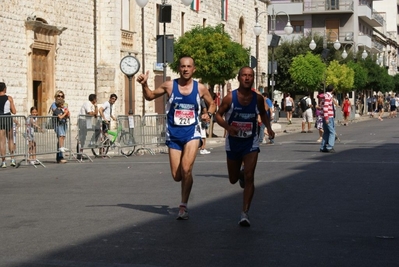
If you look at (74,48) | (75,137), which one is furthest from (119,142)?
(74,48)

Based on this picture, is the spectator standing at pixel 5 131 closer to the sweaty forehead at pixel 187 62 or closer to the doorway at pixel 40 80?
the sweaty forehead at pixel 187 62

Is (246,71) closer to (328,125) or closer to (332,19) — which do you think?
(328,125)

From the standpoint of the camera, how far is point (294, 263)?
7.70 m

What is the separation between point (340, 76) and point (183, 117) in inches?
2249

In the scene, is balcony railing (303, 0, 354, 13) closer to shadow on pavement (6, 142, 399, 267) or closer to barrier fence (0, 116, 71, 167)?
barrier fence (0, 116, 71, 167)

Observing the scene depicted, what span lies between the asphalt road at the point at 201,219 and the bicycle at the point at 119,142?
17.6 ft

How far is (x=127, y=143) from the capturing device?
2511 cm

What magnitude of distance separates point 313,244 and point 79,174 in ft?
32.1

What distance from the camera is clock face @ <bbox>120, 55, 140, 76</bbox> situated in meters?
29.8

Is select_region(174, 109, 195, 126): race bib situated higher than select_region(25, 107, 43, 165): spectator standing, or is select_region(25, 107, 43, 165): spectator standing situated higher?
select_region(174, 109, 195, 126): race bib

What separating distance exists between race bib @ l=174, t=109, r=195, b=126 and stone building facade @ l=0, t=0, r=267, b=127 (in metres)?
21.7

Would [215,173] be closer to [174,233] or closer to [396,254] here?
[174,233]

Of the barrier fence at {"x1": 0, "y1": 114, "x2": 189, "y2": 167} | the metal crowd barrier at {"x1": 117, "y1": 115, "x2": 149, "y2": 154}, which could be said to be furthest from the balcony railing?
the metal crowd barrier at {"x1": 117, "y1": 115, "x2": 149, "y2": 154}

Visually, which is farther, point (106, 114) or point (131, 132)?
point (131, 132)
